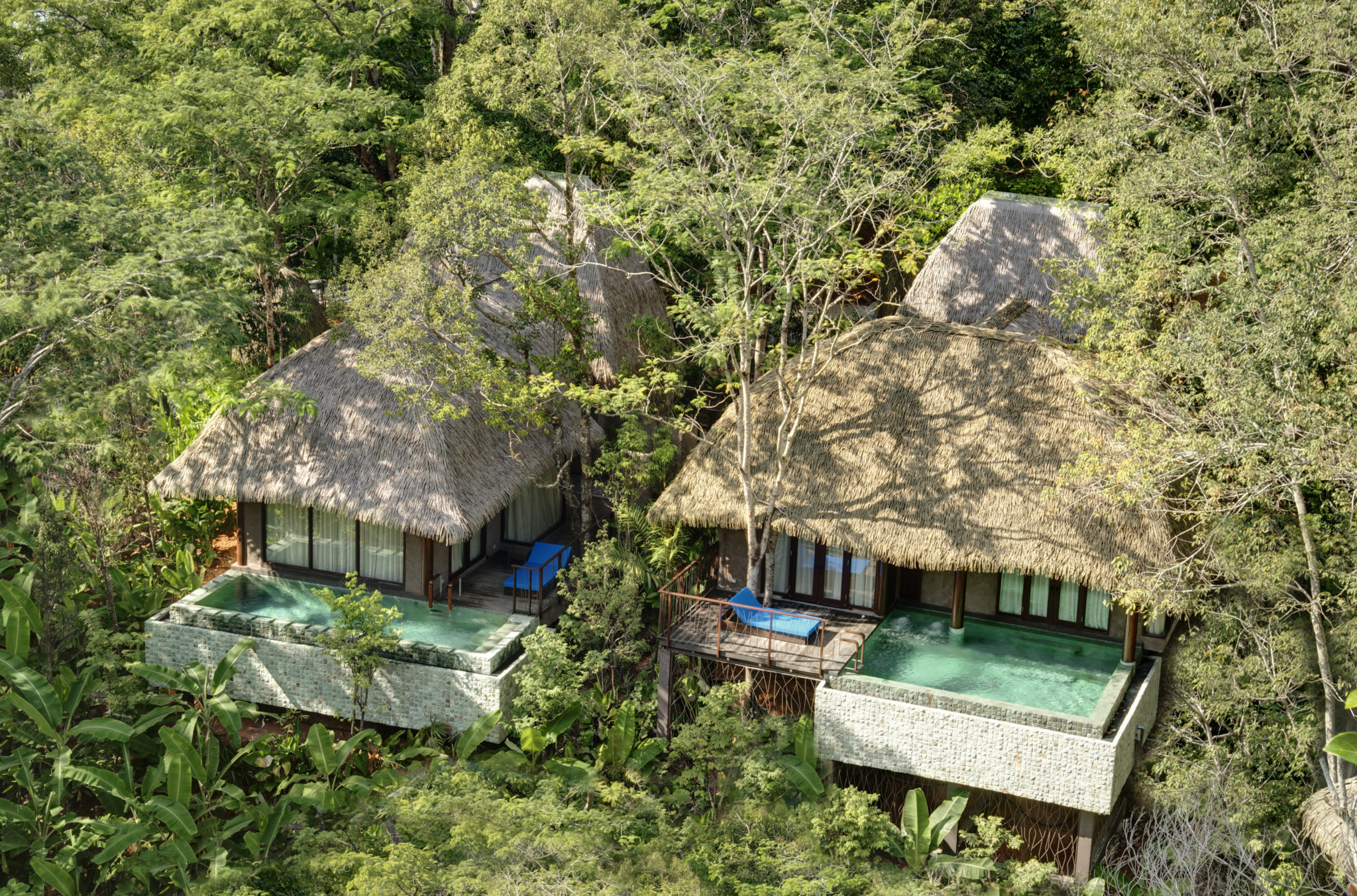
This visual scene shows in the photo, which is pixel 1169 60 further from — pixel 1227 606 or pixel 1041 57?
pixel 1041 57

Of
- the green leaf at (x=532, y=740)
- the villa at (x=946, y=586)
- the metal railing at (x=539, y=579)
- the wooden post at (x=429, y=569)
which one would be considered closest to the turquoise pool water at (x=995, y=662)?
the villa at (x=946, y=586)

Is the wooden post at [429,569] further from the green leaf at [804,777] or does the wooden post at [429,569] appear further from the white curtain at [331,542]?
the green leaf at [804,777]

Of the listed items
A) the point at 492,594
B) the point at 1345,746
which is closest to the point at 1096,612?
the point at 1345,746

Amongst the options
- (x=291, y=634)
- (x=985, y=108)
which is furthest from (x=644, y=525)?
(x=985, y=108)

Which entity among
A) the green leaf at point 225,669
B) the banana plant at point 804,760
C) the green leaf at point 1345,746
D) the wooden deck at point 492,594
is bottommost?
the banana plant at point 804,760

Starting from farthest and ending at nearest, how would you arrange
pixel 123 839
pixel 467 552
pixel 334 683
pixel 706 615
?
pixel 467 552 → pixel 706 615 → pixel 334 683 → pixel 123 839

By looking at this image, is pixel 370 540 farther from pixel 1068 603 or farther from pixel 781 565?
pixel 1068 603

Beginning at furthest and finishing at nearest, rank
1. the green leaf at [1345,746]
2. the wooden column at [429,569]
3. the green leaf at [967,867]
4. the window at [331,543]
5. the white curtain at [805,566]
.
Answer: the window at [331,543] → the wooden column at [429,569] → the white curtain at [805,566] → the green leaf at [967,867] → the green leaf at [1345,746]

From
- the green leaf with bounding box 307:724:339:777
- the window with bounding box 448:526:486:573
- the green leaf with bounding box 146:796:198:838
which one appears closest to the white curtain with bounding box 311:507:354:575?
the window with bounding box 448:526:486:573
